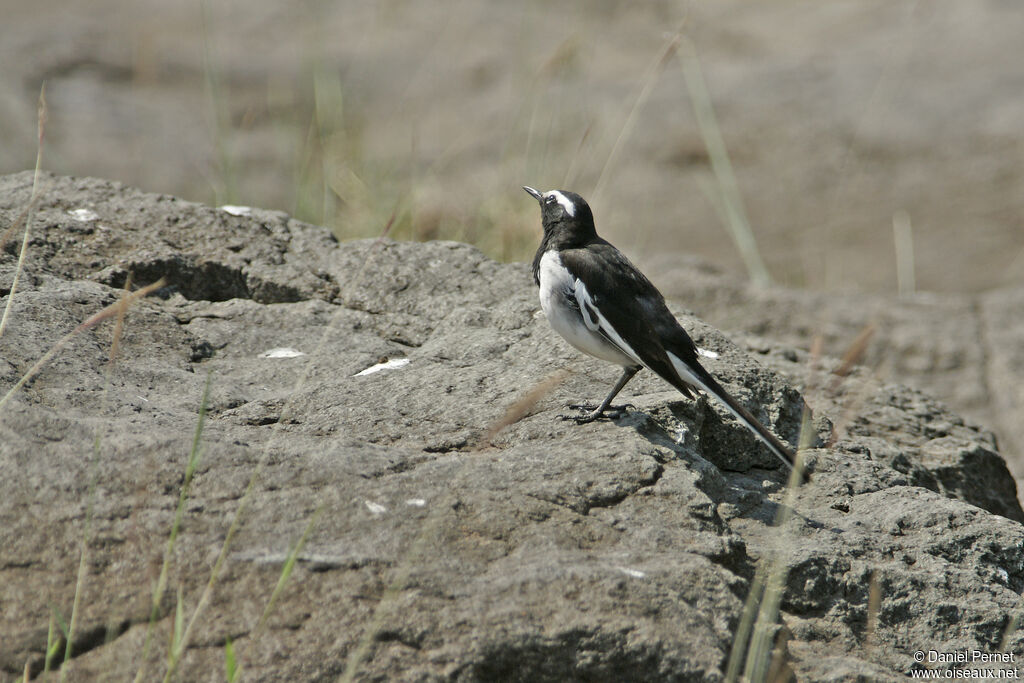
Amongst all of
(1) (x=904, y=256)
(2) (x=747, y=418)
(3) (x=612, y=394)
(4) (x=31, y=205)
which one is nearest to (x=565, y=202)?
(3) (x=612, y=394)

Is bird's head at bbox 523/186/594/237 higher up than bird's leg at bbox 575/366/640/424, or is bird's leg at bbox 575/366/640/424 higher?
bird's head at bbox 523/186/594/237

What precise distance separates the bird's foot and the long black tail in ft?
1.01

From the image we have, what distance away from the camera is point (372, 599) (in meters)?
2.73

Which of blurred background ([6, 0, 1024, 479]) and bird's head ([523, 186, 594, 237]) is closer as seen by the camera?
bird's head ([523, 186, 594, 237])

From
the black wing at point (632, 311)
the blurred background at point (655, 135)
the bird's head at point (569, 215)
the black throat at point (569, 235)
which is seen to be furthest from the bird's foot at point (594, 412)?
the blurred background at point (655, 135)

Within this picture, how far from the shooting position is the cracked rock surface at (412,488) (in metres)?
2.68

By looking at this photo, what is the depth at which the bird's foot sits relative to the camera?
3.99 metres

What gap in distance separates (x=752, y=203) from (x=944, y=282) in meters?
1.90

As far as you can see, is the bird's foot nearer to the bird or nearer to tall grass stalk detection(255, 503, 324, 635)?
the bird

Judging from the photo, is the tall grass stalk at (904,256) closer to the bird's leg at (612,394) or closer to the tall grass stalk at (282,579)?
the bird's leg at (612,394)

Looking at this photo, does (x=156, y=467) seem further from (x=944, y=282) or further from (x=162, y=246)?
(x=944, y=282)

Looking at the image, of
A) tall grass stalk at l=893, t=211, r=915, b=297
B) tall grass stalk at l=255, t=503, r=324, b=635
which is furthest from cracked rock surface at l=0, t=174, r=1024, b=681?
tall grass stalk at l=893, t=211, r=915, b=297

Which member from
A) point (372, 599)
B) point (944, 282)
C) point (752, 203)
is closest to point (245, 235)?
point (372, 599)

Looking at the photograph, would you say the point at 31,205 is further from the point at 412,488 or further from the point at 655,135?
the point at 655,135
